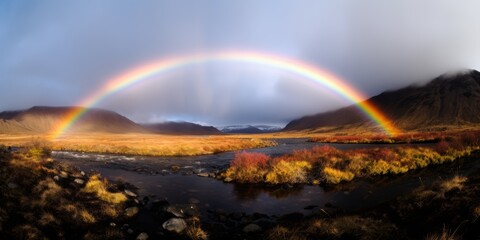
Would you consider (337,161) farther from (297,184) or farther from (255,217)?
(255,217)

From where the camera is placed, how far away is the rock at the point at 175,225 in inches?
598

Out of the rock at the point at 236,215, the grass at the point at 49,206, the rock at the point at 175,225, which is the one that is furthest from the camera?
the rock at the point at 236,215

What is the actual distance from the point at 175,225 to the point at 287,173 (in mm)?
15115

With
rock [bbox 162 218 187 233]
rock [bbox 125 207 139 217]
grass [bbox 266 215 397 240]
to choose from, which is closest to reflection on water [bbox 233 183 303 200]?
rock [bbox 162 218 187 233]

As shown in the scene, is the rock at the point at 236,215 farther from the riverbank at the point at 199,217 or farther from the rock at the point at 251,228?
the rock at the point at 251,228

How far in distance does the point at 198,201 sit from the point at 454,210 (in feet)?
51.6

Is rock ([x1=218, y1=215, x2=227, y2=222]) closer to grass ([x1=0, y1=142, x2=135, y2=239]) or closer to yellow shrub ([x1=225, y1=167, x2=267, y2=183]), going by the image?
grass ([x1=0, y1=142, x2=135, y2=239])

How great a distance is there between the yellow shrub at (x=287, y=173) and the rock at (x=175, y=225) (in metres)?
13.3

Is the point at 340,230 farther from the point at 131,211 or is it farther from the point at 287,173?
the point at 287,173

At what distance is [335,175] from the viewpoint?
2764 cm

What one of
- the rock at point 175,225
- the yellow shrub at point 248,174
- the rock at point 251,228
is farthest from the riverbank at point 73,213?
the yellow shrub at point 248,174

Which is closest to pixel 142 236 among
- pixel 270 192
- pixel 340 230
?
pixel 340 230

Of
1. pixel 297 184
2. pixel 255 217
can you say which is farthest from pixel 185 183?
pixel 255 217

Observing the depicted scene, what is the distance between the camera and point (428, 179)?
25875 mm
